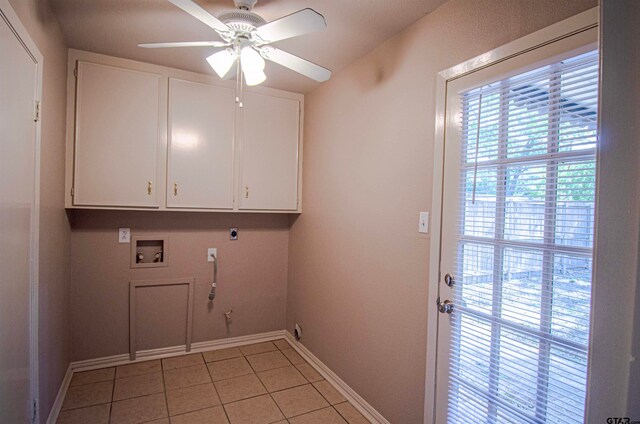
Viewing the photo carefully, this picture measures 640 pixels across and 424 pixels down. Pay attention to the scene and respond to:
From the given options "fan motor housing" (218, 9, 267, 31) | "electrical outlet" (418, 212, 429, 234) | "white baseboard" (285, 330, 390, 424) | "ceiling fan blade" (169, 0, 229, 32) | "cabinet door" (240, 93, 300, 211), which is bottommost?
"white baseboard" (285, 330, 390, 424)

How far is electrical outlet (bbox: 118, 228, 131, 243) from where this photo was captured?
8.87ft

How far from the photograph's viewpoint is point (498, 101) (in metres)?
1.39

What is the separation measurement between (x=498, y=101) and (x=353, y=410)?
2061 millimetres

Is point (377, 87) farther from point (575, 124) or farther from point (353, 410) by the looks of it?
point (353, 410)

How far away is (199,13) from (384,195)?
1356mm

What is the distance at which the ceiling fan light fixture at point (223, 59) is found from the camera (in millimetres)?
1766

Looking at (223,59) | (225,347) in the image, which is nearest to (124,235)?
(225,347)

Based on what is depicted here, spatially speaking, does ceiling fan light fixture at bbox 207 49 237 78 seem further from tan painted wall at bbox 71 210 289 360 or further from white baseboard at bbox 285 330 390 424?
white baseboard at bbox 285 330 390 424

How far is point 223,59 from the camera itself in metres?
1.79

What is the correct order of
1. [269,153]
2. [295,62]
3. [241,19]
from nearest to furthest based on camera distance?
1. [241,19]
2. [295,62]
3. [269,153]

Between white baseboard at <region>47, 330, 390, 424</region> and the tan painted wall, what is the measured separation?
0.19 ft

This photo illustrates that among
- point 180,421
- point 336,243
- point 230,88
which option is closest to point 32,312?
point 180,421

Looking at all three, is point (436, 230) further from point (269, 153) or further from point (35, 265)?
point (35, 265)

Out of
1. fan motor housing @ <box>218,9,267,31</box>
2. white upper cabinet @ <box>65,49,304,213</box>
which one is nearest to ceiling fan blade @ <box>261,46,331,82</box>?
fan motor housing @ <box>218,9,267,31</box>
